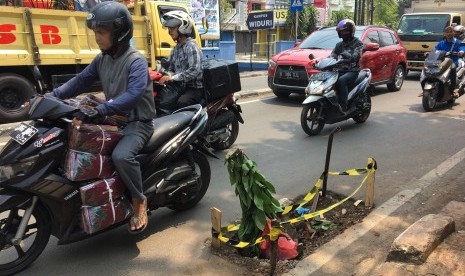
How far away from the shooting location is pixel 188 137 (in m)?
3.78

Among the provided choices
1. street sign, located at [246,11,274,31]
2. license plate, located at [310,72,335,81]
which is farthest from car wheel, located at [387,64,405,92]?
street sign, located at [246,11,274,31]

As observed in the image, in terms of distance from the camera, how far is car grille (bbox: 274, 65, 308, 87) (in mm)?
9594

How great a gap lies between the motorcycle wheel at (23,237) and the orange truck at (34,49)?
465cm

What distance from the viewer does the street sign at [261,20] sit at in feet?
57.6

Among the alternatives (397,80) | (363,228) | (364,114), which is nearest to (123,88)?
(363,228)

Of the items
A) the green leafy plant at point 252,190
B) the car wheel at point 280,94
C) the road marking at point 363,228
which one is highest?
the green leafy plant at point 252,190

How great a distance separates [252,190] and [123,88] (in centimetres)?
128

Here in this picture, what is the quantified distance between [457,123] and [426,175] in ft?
11.9

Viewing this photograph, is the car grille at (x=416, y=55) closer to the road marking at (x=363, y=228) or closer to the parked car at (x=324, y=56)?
the parked car at (x=324, y=56)

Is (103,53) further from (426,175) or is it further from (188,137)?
(426,175)

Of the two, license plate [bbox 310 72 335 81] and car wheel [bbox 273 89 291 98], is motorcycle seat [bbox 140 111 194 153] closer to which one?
license plate [bbox 310 72 335 81]

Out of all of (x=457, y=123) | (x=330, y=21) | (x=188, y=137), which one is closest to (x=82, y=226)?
(x=188, y=137)

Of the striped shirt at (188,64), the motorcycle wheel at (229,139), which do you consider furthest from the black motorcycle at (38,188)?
the motorcycle wheel at (229,139)

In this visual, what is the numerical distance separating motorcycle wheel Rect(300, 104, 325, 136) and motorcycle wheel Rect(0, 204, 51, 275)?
470 cm
